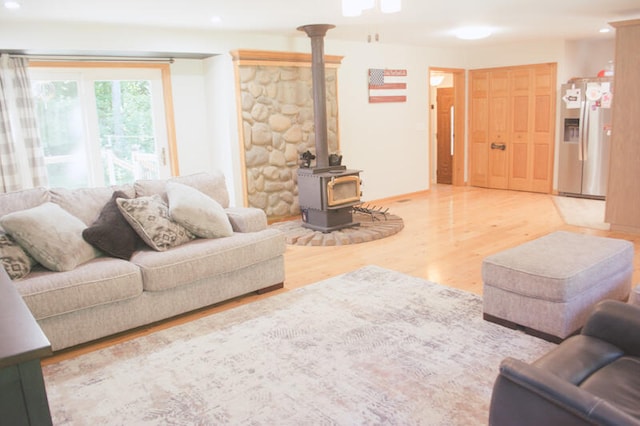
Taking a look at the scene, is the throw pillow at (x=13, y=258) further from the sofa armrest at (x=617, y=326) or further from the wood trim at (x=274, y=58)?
the wood trim at (x=274, y=58)

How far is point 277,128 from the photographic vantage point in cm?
612

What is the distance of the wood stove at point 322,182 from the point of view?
18.2 ft

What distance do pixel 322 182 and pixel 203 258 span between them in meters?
2.31

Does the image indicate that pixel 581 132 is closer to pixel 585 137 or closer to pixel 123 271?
pixel 585 137

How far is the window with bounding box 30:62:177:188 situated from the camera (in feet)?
17.4

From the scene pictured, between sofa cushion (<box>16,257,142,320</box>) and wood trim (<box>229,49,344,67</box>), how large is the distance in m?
3.17

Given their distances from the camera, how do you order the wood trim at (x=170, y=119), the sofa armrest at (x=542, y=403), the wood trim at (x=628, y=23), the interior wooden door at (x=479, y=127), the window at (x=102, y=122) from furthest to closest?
1. the interior wooden door at (x=479, y=127)
2. the wood trim at (x=170, y=119)
3. the window at (x=102, y=122)
4. the wood trim at (x=628, y=23)
5. the sofa armrest at (x=542, y=403)

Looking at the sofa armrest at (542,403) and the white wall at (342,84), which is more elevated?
the white wall at (342,84)

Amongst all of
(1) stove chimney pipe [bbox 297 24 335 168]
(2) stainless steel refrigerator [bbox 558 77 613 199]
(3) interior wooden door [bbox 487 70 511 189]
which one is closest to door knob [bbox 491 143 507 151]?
(3) interior wooden door [bbox 487 70 511 189]

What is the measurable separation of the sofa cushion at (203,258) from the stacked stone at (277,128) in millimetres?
2244

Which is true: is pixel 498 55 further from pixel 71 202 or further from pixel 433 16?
pixel 71 202

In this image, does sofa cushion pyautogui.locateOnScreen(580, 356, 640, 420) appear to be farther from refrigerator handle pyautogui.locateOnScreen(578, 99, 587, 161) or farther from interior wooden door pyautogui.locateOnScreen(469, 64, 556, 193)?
interior wooden door pyautogui.locateOnScreen(469, 64, 556, 193)

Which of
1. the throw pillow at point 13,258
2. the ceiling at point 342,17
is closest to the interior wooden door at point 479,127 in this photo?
the ceiling at point 342,17

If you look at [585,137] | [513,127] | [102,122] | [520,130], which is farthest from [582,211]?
[102,122]
